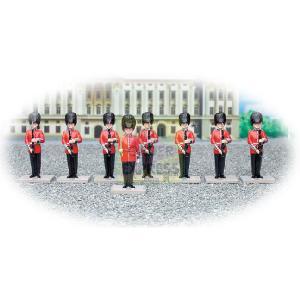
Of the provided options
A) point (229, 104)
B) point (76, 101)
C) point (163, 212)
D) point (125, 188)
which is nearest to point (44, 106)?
point (76, 101)

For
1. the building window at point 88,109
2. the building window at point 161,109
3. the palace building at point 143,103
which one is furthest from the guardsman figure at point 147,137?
the building window at point 161,109

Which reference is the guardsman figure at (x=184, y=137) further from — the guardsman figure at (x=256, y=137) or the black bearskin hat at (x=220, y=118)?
the guardsman figure at (x=256, y=137)

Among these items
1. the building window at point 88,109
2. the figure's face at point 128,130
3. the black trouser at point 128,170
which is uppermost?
the building window at point 88,109

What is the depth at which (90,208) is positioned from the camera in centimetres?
764

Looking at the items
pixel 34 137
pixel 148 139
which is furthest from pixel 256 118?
pixel 34 137

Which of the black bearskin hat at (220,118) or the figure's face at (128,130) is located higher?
the black bearskin hat at (220,118)

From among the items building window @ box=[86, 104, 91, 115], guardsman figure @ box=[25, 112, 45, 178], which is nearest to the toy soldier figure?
guardsman figure @ box=[25, 112, 45, 178]

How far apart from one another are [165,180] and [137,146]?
4.17 ft

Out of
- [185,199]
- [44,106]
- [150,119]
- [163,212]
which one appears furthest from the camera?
[44,106]

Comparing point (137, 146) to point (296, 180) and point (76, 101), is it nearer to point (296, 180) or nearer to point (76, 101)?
point (296, 180)

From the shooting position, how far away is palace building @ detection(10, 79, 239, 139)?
19.6 m

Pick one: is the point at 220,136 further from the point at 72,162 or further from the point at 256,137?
the point at 72,162

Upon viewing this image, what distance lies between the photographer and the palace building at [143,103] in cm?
1956

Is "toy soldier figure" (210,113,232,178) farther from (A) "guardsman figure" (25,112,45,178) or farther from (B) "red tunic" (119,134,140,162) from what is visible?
(A) "guardsman figure" (25,112,45,178)
